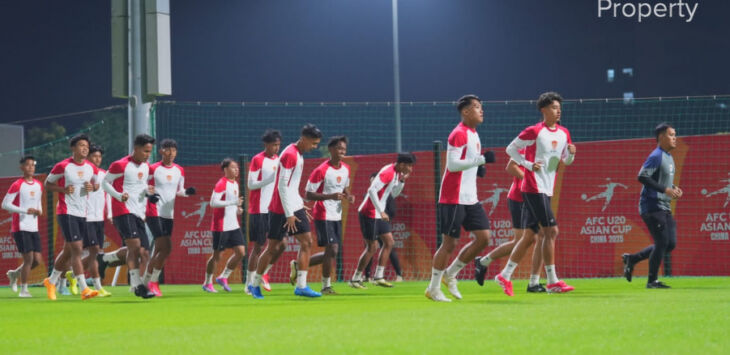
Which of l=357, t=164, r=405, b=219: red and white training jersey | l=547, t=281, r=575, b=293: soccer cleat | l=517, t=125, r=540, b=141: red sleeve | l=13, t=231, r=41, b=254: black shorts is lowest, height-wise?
l=547, t=281, r=575, b=293: soccer cleat

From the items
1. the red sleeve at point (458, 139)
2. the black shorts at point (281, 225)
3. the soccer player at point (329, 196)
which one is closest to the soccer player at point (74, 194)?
the black shorts at point (281, 225)

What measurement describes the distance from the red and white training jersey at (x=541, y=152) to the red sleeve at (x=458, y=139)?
3.67ft

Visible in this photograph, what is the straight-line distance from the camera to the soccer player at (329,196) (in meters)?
14.3

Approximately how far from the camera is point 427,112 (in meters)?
19.7

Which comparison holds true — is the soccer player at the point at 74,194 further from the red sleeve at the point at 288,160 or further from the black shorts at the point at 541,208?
the black shorts at the point at 541,208

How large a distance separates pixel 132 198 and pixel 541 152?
17.8 ft

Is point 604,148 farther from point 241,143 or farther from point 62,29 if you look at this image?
point 62,29

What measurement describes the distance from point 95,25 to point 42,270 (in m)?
50.6

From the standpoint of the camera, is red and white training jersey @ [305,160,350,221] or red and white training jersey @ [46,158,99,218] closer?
red and white training jersey @ [46,158,99,218]

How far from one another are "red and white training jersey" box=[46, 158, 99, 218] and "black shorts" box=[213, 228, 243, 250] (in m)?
2.44

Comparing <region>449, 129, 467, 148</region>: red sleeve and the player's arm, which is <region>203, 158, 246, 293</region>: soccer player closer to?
the player's arm

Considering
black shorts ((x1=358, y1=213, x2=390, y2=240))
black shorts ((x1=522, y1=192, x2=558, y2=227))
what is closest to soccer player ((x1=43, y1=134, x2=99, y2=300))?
black shorts ((x1=358, y1=213, x2=390, y2=240))

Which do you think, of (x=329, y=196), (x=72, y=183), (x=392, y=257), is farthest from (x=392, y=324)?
(x=392, y=257)

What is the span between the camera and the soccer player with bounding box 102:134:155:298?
1344cm
